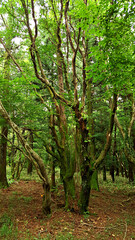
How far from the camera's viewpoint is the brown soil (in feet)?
15.3

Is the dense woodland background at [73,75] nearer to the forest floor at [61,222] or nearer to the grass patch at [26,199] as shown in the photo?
the forest floor at [61,222]

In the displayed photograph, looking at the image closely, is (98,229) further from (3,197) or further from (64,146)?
(3,197)

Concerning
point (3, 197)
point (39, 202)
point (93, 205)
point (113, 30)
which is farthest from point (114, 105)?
point (3, 197)

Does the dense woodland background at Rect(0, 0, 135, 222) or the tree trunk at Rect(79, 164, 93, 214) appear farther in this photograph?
the tree trunk at Rect(79, 164, 93, 214)

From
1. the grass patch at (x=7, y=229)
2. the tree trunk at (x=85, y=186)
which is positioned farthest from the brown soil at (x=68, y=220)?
the tree trunk at (x=85, y=186)

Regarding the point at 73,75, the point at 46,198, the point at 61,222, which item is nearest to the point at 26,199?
the point at 46,198

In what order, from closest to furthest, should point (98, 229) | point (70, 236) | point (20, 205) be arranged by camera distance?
1. point (70, 236)
2. point (98, 229)
3. point (20, 205)

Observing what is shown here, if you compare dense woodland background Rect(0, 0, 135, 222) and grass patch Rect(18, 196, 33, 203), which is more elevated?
dense woodland background Rect(0, 0, 135, 222)

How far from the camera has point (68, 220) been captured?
5.54m

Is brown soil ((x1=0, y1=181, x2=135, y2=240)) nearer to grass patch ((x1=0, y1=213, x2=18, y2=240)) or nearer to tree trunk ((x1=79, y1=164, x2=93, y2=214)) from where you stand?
grass patch ((x1=0, y1=213, x2=18, y2=240))

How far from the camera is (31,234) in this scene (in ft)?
15.0

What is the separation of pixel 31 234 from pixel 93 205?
3758 mm

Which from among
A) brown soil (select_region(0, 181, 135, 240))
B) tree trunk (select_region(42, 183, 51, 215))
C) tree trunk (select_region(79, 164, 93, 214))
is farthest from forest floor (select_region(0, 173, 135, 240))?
tree trunk (select_region(79, 164, 93, 214))

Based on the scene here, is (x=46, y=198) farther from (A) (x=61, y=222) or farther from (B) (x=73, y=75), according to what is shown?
(B) (x=73, y=75)
